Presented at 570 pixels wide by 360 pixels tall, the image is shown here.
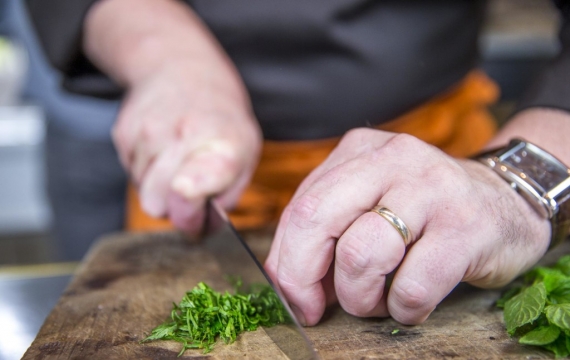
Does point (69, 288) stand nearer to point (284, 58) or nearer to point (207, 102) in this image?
point (207, 102)

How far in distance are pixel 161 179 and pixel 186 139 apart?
0.10 m

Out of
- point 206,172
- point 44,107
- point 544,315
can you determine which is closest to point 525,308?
point 544,315

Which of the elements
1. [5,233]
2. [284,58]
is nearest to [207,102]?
[284,58]

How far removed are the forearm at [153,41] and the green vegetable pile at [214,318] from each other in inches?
20.2

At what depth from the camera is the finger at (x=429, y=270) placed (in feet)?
2.42

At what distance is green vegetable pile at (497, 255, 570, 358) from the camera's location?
2.39 feet

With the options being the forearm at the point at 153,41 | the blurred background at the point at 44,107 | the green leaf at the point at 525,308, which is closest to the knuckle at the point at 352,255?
the green leaf at the point at 525,308

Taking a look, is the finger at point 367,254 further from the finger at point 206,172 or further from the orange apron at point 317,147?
the orange apron at point 317,147

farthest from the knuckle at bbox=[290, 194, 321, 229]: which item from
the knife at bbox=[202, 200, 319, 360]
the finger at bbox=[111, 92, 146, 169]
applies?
the finger at bbox=[111, 92, 146, 169]

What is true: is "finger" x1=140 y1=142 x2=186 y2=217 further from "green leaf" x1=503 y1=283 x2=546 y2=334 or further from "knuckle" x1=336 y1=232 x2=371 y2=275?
"green leaf" x1=503 y1=283 x2=546 y2=334

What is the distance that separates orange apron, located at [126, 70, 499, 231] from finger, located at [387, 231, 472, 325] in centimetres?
68

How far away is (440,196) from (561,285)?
228mm

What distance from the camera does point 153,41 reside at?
1.25 metres

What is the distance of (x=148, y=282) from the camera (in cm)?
108
